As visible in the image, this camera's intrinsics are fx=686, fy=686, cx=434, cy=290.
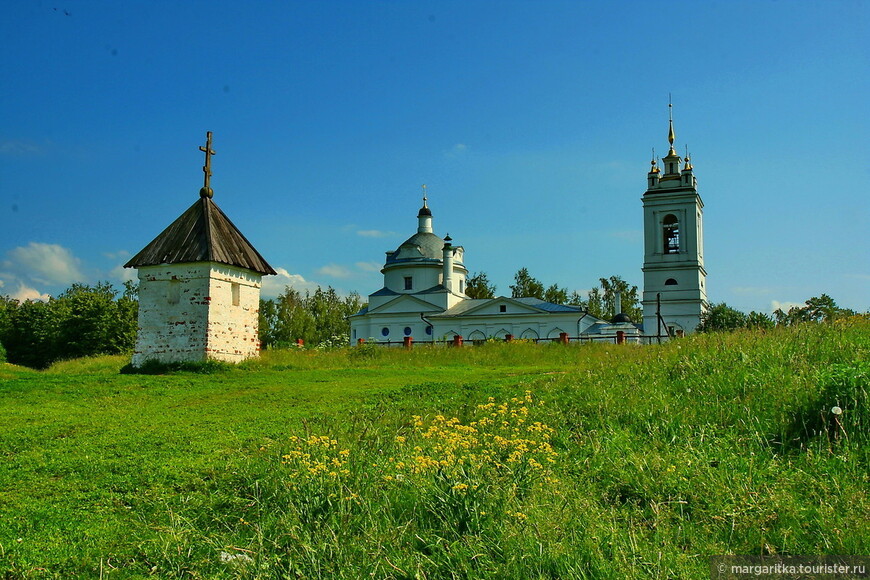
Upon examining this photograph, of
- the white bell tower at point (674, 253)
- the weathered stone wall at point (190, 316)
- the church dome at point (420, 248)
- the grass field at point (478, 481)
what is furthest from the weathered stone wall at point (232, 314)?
the white bell tower at point (674, 253)

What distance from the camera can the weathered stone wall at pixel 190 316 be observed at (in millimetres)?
18359

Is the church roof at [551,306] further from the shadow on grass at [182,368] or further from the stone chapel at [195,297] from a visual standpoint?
the shadow on grass at [182,368]

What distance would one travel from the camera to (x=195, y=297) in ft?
61.2

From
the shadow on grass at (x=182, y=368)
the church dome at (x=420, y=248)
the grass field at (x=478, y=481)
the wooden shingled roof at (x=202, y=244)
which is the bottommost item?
the grass field at (x=478, y=481)

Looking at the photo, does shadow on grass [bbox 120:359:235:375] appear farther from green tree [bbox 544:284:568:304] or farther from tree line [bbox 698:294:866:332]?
green tree [bbox 544:284:568:304]

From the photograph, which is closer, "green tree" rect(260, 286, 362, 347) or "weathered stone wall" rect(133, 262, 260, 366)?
"weathered stone wall" rect(133, 262, 260, 366)

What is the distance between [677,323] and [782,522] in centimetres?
4549

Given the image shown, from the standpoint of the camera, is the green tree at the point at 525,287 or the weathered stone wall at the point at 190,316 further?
the green tree at the point at 525,287

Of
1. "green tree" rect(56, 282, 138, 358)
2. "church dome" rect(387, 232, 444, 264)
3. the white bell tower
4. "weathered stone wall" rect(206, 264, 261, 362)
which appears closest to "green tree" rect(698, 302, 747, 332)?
the white bell tower

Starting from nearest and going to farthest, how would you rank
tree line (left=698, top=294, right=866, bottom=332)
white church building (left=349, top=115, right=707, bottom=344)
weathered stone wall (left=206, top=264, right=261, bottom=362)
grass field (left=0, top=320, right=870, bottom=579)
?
grass field (left=0, top=320, right=870, bottom=579) → tree line (left=698, top=294, right=866, bottom=332) → weathered stone wall (left=206, top=264, right=261, bottom=362) → white church building (left=349, top=115, right=707, bottom=344)

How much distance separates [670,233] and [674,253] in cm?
164

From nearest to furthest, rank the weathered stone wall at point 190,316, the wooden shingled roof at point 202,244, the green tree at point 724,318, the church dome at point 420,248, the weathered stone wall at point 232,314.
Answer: the weathered stone wall at point 190,316, the weathered stone wall at point 232,314, the wooden shingled roof at point 202,244, the green tree at point 724,318, the church dome at point 420,248

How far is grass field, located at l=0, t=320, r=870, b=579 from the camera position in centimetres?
458

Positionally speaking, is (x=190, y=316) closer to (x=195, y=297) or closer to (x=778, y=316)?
(x=195, y=297)
